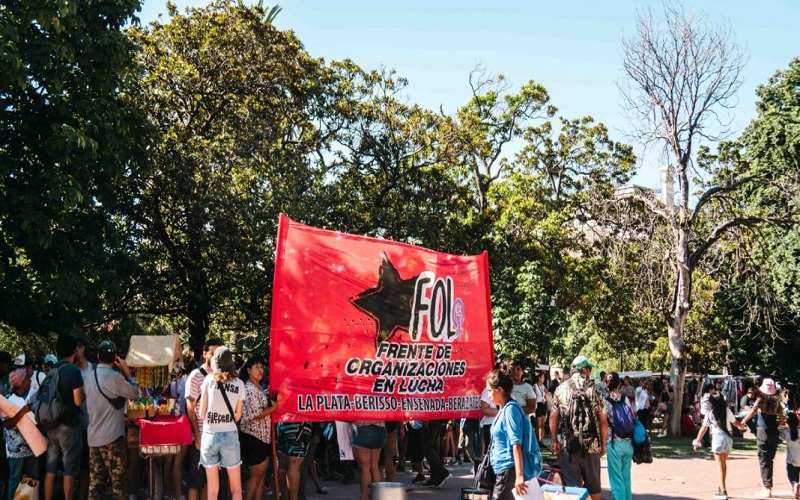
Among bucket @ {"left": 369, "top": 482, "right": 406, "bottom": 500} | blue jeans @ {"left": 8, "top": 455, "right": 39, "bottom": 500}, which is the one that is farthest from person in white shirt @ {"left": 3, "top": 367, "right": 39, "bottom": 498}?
bucket @ {"left": 369, "top": 482, "right": 406, "bottom": 500}

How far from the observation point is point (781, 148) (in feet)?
107

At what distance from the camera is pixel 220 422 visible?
8.35m

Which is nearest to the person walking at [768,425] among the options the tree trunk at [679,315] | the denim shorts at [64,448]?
the denim shorts at [64,448]

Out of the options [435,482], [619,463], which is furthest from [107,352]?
[619,463]

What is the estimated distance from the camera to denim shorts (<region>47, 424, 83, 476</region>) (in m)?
9.41

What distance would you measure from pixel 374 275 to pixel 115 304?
14.8 m

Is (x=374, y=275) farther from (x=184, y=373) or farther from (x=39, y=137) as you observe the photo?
(x=39, y=137)

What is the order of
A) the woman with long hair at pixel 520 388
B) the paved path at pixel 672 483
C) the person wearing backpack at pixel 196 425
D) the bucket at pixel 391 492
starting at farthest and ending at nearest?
1. the paved path at pixel 672 483
2. the woman with long hair at pixel 520 388
3. the person wearing backpack at pixel 196 425
4. the bucket at pixel 391 492

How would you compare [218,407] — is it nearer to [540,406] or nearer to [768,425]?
[768,425]

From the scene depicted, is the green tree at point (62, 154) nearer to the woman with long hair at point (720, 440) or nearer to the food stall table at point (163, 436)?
the food stall table at point (163, 436)

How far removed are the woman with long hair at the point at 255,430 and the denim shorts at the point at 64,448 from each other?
208cm

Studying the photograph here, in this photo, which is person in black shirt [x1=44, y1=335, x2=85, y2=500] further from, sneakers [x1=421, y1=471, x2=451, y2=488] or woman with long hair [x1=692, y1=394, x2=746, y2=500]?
woman with long hair [x1=692, y1=394, x2=746, y2=500]

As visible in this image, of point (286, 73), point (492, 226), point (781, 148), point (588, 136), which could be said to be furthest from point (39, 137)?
point (781, 148)

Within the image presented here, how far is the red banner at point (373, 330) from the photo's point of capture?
351 inches
